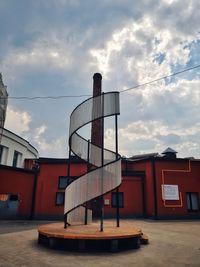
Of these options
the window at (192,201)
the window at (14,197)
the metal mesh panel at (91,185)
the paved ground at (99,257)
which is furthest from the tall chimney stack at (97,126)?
the paved ground at (99,257)

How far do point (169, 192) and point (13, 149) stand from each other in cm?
2061

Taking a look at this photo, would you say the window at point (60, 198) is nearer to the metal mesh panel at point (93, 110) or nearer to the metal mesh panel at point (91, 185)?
the metal mesh panel at point (91, 185)

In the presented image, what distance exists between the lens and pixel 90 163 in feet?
37.5

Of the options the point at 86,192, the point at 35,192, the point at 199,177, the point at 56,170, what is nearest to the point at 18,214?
the point at 35,192

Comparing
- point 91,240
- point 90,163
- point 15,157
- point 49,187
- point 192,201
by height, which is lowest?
point 91,240

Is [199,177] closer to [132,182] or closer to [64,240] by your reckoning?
[132,182]

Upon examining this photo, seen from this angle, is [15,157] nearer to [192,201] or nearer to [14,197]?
[14,197]

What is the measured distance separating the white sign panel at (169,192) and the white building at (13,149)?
19379 millimetres

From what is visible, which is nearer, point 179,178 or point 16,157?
point 179,178

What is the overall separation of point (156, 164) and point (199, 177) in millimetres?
4513

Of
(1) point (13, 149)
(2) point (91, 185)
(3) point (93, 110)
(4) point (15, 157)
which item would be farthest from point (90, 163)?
(4) point (15, 157)

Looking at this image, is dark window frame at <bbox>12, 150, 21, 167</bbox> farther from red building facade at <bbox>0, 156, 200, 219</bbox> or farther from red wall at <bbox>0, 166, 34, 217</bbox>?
red wall at <bbox>0, 166, 34, 217</bbox>

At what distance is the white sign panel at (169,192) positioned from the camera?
1950 centimetres

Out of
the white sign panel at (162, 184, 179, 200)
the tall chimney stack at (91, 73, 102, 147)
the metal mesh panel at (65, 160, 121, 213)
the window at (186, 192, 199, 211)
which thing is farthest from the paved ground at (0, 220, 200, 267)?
the window at (186, 192, 199, 211)
